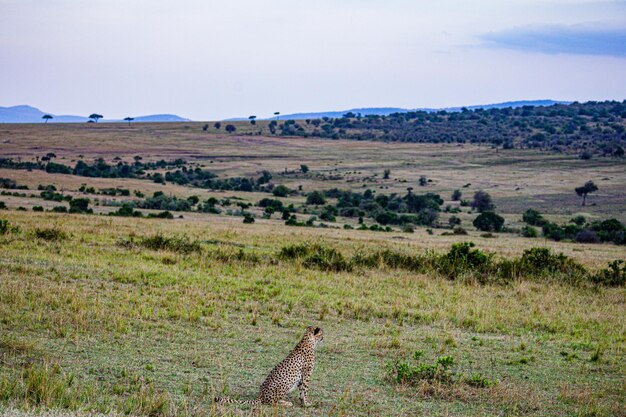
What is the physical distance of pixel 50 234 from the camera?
69.4ft

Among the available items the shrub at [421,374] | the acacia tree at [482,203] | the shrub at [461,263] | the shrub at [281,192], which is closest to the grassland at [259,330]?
the shrub at [421,374]

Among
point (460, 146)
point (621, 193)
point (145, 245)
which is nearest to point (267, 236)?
point (145, 245)

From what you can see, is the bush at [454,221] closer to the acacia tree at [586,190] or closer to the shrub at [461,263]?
the acacia tree at [586,190]

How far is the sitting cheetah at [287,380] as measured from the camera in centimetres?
777

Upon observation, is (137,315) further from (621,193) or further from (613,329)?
(621,193)

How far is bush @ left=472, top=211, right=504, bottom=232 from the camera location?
165 feet

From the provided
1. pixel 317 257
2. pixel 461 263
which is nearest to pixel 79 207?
pixel 317 257

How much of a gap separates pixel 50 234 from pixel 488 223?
36.2m

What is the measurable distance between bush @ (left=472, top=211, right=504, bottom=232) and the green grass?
3133 cm

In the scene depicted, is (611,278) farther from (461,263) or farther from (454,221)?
(454,221)

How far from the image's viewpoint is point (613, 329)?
13695 millimetres

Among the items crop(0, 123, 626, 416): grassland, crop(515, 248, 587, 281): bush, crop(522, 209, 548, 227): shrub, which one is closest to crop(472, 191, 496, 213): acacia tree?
crop(522, 209, 548, 227): shrub

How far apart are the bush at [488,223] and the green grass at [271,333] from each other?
31.3m

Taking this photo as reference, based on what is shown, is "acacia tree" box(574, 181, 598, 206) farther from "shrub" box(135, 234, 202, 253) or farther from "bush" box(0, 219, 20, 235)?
"bush" box(0, 219, 20, 235)
